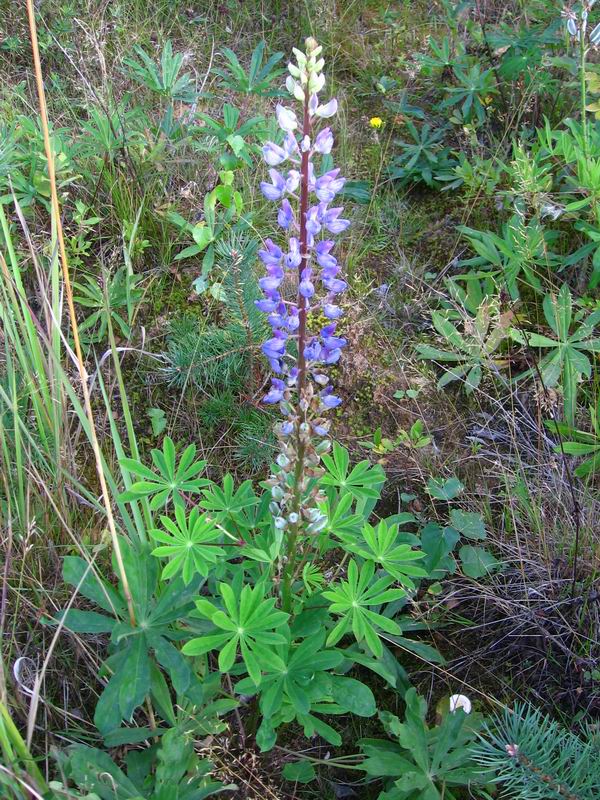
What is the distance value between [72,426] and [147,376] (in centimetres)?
37

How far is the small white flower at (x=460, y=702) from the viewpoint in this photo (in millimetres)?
2006

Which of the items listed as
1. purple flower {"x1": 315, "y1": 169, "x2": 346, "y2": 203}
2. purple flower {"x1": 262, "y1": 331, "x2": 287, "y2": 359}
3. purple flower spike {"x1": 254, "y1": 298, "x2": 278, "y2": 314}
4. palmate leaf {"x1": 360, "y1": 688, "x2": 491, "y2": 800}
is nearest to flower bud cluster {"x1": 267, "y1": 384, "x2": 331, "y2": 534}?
purple flower {"x1": 262, "y1": 331, "x2": 287, "y2": 359}

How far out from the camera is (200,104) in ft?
12.4

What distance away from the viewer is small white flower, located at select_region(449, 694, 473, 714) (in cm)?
201

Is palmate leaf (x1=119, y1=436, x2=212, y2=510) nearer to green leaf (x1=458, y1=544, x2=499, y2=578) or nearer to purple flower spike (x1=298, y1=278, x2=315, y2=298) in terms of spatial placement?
purple flower spike (x1=298, y1=278, x2=315, y2=298)

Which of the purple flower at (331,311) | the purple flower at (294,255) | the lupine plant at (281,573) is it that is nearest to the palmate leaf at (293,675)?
the lupine plant at (281,573)

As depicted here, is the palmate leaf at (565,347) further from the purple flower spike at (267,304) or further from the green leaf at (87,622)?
the green leaf at (87,622)

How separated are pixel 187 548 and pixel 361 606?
1.68 feet

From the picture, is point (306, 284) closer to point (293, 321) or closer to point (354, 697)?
point (293, 321)

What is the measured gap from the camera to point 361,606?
1927mm

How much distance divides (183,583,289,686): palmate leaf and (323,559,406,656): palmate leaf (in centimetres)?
18

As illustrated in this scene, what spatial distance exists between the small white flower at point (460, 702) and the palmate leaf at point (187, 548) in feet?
2.68

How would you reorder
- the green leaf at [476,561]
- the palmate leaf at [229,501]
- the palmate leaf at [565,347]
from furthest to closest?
the palmate leaf at [565,347], the green leaf at [476,561], the palmate leaf at [229,501]

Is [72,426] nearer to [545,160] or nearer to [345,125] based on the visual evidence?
[345,125]
